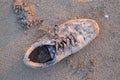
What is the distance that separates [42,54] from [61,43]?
170mm

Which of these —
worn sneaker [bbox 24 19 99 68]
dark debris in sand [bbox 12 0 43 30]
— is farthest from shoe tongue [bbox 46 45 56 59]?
dark debris in sand [bbox 12 0 43 30]

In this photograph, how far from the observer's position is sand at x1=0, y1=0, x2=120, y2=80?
7.81ft

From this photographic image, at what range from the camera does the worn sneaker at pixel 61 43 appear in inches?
90.5

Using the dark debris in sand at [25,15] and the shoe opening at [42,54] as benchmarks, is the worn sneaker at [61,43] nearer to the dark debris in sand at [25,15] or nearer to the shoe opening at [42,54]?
the shoe opening at [42,54]

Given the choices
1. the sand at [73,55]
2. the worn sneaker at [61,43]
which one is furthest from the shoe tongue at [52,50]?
the sand at [73,55]

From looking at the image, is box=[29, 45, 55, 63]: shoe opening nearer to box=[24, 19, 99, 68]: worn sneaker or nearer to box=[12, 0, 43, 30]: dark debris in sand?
box=[24, 19, 99, 68]: worn sneaker

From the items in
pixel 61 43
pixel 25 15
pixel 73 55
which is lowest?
pixel 73 55

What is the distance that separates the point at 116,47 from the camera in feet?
7.81

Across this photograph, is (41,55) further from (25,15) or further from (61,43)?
(25,15)

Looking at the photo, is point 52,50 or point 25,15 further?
point 25,15


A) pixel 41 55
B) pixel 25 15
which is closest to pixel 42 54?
pixel 41 55

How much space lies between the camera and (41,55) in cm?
235

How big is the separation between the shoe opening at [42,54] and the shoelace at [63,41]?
64mm

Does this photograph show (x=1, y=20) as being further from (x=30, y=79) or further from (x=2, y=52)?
(x=30, y=79)
